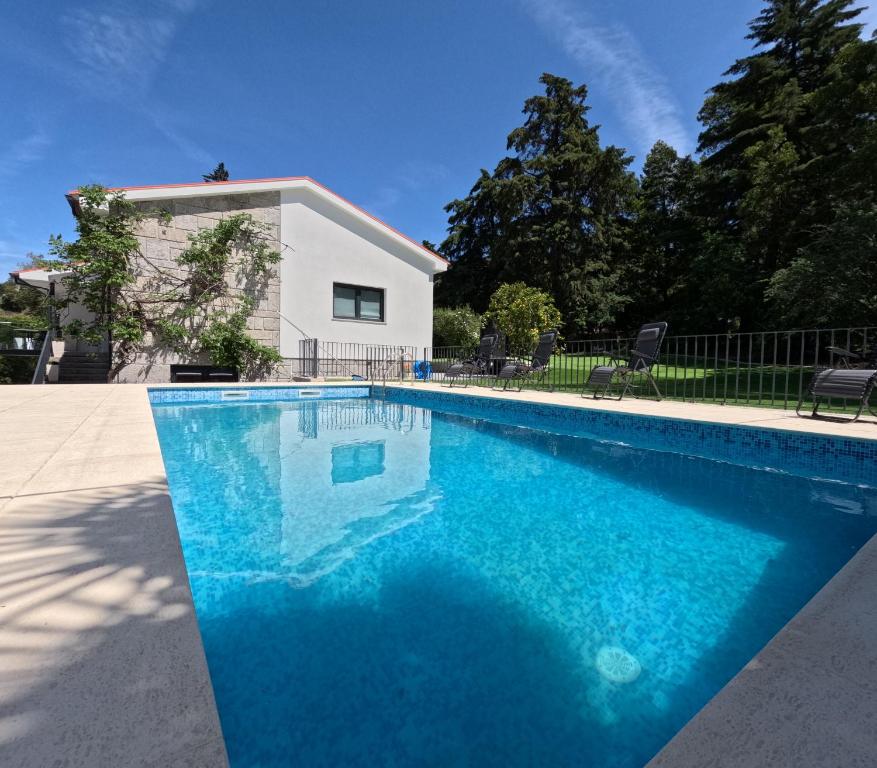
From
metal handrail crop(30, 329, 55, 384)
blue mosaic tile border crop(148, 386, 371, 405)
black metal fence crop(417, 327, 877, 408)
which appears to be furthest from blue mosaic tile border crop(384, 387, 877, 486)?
metal handrail crop(30, 329, 55, 384)

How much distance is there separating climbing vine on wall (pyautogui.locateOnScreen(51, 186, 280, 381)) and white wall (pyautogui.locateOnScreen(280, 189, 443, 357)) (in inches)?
30.5

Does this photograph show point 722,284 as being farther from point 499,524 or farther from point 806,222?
point 499,524

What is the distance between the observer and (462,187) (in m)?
24.5

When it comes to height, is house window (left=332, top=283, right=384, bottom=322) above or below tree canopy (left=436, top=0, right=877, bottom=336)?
below

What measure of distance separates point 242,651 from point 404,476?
2268 mm

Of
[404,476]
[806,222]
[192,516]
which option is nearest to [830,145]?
[806,222]

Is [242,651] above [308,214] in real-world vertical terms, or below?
below

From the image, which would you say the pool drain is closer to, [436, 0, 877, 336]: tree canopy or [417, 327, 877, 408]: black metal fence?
[417, 327, 877, 408]: black metal fence

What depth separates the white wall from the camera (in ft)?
39.4

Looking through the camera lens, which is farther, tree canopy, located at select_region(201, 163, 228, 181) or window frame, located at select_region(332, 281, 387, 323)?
tree canopy, located at select_region(201, 163, 228, 181)

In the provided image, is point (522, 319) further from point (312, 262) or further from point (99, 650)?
point (99, 650)

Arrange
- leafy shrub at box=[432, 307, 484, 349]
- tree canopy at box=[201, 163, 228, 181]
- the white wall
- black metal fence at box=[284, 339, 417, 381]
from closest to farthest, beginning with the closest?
the white wall, black metal fence at box=[284, 339, 417, 381], leafy shrub at box=[432, 307, 484, 349], tree canopy at box=[201, 163, 228, 181]

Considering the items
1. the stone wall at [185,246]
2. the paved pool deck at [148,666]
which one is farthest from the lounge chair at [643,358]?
the stone wall at [185,246]

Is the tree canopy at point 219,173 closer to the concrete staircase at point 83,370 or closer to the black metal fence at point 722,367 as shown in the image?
the black metal fence at point 722,367
